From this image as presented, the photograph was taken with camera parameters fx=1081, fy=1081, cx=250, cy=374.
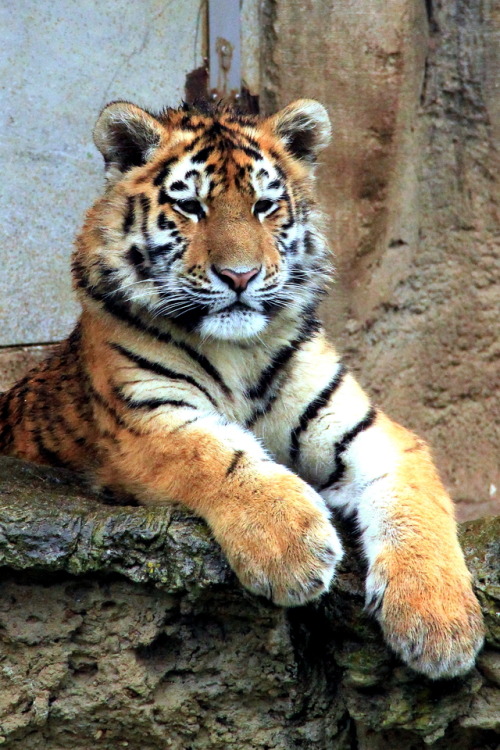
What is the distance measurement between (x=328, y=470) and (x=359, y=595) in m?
0.65

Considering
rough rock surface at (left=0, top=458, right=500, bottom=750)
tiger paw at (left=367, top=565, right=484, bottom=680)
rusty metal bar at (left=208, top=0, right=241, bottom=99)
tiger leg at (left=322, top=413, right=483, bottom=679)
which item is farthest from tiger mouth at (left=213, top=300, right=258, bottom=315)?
rusty metal bar at (left=208, top=0, right=241, bottom=99)

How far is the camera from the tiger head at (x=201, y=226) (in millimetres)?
3035

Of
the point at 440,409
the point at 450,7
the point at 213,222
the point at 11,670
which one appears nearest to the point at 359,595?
the point at 11,670

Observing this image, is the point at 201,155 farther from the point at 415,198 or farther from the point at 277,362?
the point at 415,198

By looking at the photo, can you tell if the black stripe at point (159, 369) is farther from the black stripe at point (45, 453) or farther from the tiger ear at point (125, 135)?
the tiger ear at point (125, 135)

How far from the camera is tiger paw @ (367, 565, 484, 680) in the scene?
7.78 ft

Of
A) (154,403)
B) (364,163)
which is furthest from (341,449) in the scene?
(364,163)

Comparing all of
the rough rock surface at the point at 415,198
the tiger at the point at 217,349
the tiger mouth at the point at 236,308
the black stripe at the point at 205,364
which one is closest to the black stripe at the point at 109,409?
the tiger at the point at 217,349

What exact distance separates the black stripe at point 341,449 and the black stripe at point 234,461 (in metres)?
0.45

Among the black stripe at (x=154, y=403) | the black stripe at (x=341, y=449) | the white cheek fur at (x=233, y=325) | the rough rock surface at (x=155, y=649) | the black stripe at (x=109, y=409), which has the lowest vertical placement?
the rough rock surface at (x=155, y=649)

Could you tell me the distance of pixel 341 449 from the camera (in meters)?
3.15

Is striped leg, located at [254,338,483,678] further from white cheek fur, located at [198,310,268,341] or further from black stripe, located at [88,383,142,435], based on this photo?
black stripe, located at [88,383,142,435]

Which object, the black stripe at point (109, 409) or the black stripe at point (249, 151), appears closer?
the black stripe at point (109, 409)

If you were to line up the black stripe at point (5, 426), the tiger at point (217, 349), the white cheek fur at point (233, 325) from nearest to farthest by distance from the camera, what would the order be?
the tiger at point (217, 349), the white cheek fur at point (233, 325), the black stripe at point (5, 426)
